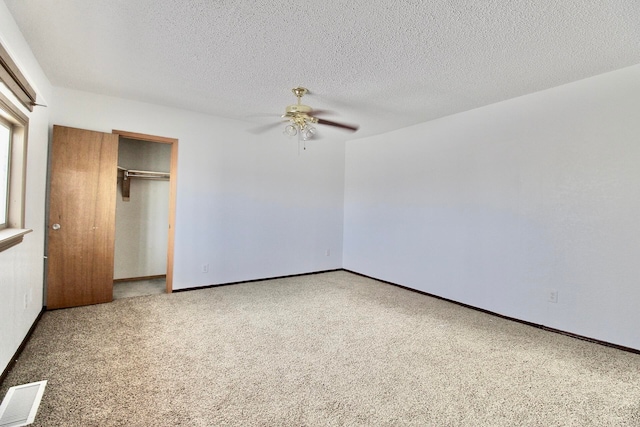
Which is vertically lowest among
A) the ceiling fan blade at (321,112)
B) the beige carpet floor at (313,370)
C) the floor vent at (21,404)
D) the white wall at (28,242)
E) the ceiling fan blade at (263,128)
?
the floor vent at (21,404)

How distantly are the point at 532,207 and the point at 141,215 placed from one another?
519 centimetres

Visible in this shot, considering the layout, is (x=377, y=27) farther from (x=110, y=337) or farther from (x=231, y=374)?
(x=110, y=337)

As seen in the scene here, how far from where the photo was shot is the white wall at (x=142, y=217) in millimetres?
4641

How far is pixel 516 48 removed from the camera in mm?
2393

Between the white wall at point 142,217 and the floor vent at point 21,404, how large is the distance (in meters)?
2.90

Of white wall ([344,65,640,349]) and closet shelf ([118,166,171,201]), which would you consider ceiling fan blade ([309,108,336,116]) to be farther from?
closet shelf ([118,166,171,201])

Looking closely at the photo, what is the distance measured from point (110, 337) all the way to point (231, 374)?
131cm

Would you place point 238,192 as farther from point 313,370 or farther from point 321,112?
point 313,370

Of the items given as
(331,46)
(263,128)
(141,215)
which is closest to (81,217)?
A: (141,215)

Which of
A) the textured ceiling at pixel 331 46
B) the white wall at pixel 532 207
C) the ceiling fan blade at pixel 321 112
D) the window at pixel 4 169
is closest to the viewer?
the textured ceiling at pixel 331 46

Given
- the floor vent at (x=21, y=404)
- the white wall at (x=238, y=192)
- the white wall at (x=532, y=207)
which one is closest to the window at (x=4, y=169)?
the floor vent at (x=21, y=404)

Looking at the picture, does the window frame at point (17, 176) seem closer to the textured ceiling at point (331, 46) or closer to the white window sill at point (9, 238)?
the white window sill at point (9, 238)

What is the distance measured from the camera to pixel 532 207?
331cm

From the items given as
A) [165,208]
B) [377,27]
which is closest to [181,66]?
[377,27]
